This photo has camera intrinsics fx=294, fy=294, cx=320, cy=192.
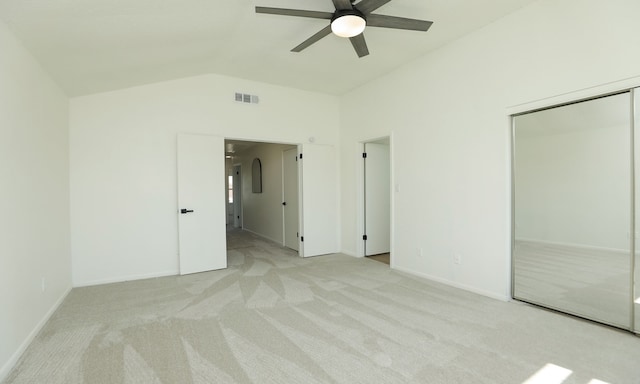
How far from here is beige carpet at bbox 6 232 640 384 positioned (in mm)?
1973

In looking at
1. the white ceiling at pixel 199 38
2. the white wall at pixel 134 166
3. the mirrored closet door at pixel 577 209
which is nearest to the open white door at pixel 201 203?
the white wall at pixel 134 166

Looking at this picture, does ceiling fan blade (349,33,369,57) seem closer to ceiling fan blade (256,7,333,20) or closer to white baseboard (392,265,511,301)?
ceiling fan blade (256,7,333,20)

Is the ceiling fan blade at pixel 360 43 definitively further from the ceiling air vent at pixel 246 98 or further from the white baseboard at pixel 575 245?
the white baseboard at pixel 575 245

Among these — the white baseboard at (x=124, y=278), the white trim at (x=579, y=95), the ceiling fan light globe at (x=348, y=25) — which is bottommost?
the white baseboard at (x=124, y=278)

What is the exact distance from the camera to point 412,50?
12.7ft

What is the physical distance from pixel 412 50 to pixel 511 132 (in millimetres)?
1644

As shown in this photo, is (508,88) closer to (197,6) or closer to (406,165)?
Result: (406,165)

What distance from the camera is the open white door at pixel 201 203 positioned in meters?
4.31

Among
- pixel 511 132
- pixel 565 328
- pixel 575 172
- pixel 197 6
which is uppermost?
pixel 197 6

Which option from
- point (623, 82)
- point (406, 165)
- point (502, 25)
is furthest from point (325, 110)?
point (623, 82)

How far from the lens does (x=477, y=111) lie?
3445 millimetres

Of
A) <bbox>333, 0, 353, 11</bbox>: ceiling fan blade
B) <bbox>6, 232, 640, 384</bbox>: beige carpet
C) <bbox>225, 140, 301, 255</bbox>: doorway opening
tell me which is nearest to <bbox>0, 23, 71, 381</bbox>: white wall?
<bbox>6, 232, 640, 384</bbox>: beige carpet

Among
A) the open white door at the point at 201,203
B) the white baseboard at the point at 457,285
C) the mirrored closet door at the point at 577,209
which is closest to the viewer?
the mirrored closet door at the point at 577,209

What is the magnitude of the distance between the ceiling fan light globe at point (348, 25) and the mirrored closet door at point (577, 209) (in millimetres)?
1994
